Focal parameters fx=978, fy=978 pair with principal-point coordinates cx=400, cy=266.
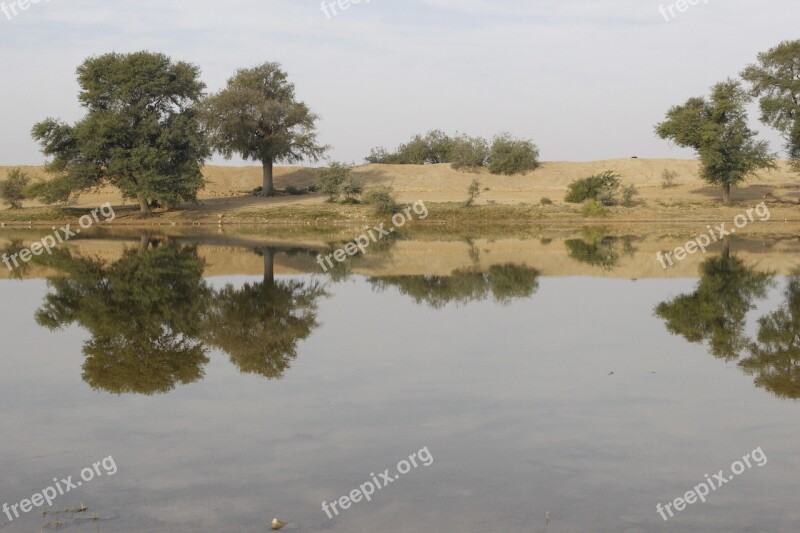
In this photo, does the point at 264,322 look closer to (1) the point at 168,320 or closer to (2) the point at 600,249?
(1) the point at 168,320

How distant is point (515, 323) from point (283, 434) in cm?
844

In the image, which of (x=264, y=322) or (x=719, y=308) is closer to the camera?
(x=264, y=322)

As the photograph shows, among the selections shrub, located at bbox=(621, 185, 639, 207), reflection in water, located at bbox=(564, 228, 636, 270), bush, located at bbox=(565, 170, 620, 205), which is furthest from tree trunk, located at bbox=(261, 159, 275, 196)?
reflection in water, located at bbox=(564, 228, 636, 270)

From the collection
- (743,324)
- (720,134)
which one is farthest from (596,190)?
(743,324)

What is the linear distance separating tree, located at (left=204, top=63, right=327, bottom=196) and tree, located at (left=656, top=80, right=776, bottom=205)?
21.6 m

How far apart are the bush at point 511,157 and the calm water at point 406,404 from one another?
5179cm

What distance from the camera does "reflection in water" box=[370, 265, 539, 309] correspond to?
2191cm

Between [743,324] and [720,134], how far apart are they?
41.2 meters

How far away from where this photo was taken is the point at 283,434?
33.9 feet

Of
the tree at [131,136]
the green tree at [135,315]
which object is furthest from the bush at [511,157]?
the green tree at [135,315]

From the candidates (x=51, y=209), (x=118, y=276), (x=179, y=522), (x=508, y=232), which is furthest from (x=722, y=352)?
(x=51, y=209)

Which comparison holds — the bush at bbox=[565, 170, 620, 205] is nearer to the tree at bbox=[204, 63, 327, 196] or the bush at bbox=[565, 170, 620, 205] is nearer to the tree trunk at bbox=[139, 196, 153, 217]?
the tree at bbox=[204, 63, 327, 196]

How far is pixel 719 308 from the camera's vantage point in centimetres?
1955

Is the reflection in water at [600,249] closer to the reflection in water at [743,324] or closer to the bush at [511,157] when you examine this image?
the reflection in water at [743,324]
